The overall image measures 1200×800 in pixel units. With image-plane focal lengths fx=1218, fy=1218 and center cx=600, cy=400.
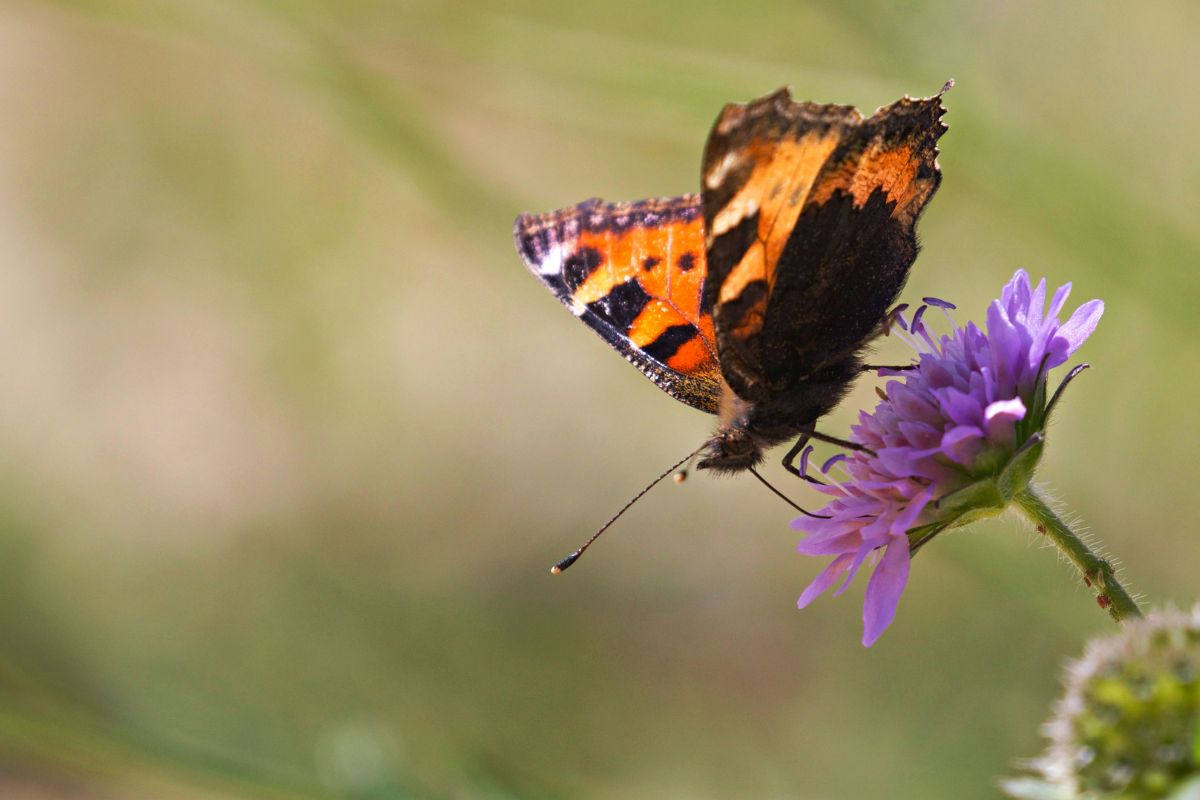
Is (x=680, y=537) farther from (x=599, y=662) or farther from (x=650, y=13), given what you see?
(x=650, y=13)

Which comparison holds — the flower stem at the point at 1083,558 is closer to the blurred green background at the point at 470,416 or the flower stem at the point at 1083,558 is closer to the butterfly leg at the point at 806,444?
the butterfly leg at the point at 806,444

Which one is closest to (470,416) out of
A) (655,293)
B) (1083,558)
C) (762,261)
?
(655,293)

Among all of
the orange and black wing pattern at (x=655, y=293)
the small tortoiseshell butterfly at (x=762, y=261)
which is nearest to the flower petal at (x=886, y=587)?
the small tortoiseshell butterfly at (x=762, y=261)

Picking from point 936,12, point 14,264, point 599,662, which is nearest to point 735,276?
point 936,12

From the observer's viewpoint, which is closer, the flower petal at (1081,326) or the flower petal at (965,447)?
the flower petal at (965,447)

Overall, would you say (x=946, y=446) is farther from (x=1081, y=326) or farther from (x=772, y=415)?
(x=772, y=415)

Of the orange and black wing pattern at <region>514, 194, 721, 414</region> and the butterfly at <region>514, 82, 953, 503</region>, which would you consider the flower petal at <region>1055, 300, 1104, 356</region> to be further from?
the orange and black wing pattern at <region>514, 194, 721, 414</region>
